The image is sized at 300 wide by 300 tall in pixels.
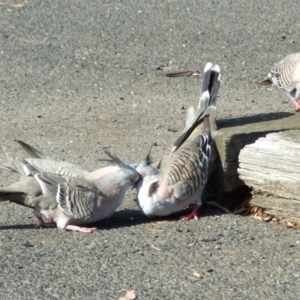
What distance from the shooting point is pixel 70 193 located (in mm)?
5621

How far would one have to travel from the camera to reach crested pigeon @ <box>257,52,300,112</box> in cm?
805

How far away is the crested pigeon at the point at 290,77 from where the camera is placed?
8.05 metres

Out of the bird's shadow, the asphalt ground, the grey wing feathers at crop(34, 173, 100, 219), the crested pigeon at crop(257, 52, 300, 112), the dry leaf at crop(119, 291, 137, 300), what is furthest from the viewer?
the crested pigeon at crop(257, 52, 300, 112)

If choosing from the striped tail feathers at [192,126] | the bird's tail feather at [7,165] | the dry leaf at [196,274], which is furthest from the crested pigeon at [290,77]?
the dry leaf at [196,274]

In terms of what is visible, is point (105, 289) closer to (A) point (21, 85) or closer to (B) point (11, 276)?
(B) point (11, 276)

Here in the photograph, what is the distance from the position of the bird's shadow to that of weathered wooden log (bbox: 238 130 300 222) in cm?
40

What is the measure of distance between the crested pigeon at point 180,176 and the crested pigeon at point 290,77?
199cm

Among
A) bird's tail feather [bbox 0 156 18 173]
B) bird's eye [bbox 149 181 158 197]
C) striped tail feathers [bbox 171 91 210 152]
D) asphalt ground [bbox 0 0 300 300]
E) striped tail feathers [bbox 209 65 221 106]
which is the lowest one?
asphalt ground [bbox 0 0 300 300]

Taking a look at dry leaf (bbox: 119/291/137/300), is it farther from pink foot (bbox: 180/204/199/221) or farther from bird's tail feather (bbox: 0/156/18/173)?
bird's tail feather (bbox: 0/156/18/173)

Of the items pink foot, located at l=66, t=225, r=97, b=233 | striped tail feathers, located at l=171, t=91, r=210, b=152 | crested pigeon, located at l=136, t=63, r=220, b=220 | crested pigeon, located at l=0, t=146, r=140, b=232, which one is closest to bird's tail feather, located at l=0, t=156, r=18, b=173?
crested pigeon, located at l=0, t=146, r=140, b=232

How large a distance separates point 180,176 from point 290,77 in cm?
263

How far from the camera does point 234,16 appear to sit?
1153 centimetres

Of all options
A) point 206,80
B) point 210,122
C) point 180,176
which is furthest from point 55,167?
point 206,80

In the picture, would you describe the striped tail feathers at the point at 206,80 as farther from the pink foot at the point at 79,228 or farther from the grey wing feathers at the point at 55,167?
the pink foot at the point at 79,228
